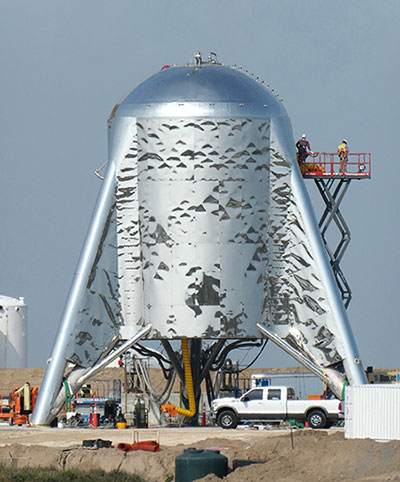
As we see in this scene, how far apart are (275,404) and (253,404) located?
2.77ft

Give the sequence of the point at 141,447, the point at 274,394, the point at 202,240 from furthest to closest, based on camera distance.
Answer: the point at 202,240
the point at 274,394
the point at 141,447

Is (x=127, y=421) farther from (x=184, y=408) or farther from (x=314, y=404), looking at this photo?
(x=314, y=404)

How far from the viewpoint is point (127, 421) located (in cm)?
7731

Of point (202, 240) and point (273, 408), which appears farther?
point (202, 240)

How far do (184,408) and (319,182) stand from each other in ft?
36.5

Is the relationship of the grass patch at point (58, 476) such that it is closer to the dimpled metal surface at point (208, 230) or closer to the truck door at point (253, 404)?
the truck door at point (253, 404)

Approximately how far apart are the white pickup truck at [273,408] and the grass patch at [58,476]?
17964 mm

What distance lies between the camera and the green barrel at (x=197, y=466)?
52.4 m

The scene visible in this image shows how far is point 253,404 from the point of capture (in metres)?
73.1

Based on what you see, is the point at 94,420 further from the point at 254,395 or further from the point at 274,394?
the point at 274,394

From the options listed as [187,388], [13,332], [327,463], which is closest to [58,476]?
[327,463]

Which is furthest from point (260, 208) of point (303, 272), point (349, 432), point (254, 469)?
point (254, 469)

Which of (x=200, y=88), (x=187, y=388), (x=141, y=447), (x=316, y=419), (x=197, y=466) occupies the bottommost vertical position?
(x=197, y=466)

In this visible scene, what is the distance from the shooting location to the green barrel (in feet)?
172
